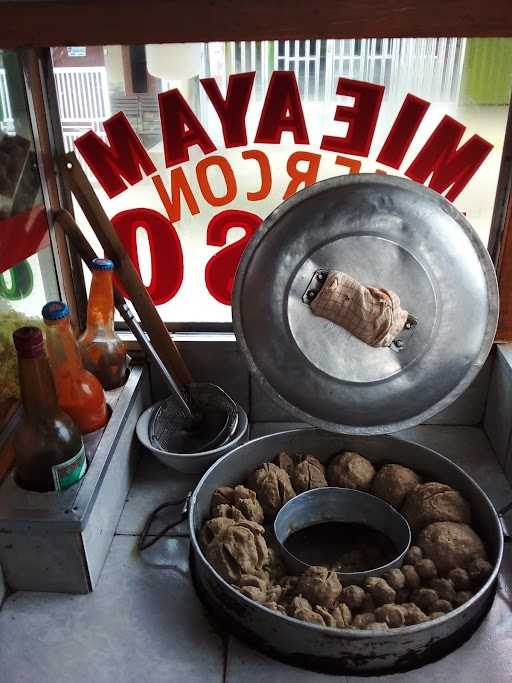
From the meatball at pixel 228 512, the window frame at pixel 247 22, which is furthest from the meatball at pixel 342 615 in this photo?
the window frame at pixel 247 22

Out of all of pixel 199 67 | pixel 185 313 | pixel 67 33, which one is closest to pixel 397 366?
pixel 185 313

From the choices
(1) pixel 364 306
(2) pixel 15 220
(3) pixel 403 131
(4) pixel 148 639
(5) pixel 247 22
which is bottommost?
(4) pixel 148 639

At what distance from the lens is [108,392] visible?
3.76ft

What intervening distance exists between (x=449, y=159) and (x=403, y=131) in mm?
95

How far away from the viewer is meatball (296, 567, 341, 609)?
86cm

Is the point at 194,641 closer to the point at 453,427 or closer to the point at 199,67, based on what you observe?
the point at 453,427

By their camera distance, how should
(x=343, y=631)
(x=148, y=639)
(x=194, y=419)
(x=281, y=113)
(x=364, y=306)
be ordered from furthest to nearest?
1. (x=194, y=419)
2. (x=281, y=113)
3. (x=364, y=306)
4. (x=148, y=639)
5. (x=343, y=631)

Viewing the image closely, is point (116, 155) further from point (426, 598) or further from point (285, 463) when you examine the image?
point (426, 598)

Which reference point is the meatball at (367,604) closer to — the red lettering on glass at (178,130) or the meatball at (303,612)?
the meatball at (303,612)

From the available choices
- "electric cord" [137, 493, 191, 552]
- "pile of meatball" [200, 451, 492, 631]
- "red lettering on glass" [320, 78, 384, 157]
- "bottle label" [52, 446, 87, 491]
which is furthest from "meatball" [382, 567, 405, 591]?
"red lettering on glass" [320, 78, 384, 157]

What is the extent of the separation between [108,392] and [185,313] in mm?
242

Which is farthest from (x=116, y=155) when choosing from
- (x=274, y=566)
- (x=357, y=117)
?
(x=274, y=566)

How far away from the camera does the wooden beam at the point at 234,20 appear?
91 centimetres

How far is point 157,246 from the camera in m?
1.21
